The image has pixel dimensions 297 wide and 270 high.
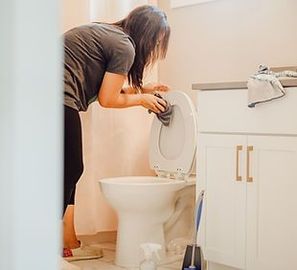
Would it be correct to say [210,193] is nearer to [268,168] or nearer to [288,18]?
[268,168]

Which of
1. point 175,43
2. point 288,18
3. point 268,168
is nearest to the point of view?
point 268,168

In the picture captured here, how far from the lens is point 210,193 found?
2.42 metres

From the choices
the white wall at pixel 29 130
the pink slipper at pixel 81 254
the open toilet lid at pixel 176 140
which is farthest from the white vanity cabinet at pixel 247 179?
the white wall at pixel 29 130

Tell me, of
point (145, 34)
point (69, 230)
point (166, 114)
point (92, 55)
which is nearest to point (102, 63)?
point (92, 55)

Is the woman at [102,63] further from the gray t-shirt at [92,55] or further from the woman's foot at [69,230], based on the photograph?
the woman's foot at [69,230]

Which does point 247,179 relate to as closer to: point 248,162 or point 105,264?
point 248,162

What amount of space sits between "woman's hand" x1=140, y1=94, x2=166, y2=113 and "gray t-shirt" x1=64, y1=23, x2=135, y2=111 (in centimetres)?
34

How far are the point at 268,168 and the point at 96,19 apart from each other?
1.38 m

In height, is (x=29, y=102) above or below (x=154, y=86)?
below

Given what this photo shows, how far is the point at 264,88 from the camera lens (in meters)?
2.14

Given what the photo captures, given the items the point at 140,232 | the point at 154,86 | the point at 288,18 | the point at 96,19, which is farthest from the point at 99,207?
the point at 288,18

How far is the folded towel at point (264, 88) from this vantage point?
2.12 metres

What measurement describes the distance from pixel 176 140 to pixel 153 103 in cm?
24

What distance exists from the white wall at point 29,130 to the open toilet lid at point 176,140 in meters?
2.01
